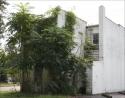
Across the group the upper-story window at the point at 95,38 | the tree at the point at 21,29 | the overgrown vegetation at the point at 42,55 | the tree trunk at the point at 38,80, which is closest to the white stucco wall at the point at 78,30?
the overgrown vegetation at the point at 42,55

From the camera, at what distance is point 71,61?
22203 millimetres

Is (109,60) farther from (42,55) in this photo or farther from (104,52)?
(42,55)

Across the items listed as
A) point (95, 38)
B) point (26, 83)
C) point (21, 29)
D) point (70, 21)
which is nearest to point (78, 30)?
point (70, 21)

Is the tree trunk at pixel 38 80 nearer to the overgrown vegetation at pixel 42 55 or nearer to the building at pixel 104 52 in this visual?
the overgrown vegetation at pixel 42 55

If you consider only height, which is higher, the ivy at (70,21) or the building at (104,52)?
the ivy at (70,21)

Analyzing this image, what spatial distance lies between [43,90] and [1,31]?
19.4ft

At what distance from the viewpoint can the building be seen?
24188 mm

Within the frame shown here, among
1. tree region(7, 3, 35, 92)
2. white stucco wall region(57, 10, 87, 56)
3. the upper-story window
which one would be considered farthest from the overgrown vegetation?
the upper-story window

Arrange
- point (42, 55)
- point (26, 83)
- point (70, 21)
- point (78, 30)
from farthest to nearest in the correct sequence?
point (78, 30), point (70, 21), point (26, 83), point (42, 55)

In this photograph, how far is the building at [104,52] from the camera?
24.2 m

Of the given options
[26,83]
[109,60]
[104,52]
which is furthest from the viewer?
[109,60]

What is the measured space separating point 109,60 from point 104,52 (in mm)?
1607

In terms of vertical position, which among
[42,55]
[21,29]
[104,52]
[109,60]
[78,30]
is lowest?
[109,60]

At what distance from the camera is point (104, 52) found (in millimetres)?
26125
